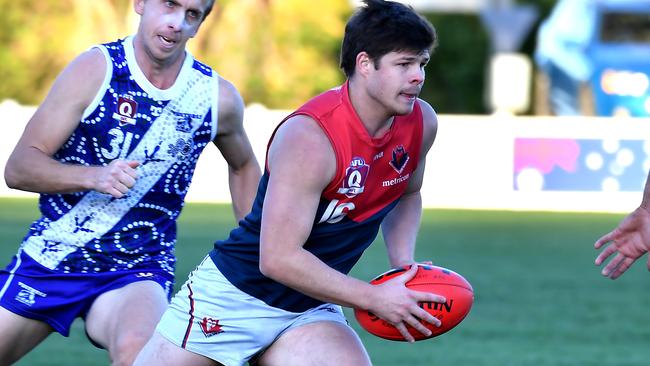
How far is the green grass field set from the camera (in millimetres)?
7621

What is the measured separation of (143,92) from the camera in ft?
16.5

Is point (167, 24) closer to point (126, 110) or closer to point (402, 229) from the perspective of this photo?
point (126, 110)

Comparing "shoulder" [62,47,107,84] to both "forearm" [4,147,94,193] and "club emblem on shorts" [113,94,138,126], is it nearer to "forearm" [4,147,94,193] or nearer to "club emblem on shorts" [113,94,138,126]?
"club emblem on shorts" [113,94,138,126]

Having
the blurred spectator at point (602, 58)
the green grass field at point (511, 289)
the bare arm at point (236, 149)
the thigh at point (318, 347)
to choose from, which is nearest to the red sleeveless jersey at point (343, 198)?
the thigh at point (318, 347)

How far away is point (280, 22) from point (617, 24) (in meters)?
11.8

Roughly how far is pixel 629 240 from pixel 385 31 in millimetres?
1537

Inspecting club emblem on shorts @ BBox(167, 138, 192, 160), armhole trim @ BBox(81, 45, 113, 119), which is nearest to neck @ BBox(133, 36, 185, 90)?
armhole trim @ BBox(81, 45, 113, 119)

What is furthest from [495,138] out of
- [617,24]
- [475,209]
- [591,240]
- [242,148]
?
[242,148]

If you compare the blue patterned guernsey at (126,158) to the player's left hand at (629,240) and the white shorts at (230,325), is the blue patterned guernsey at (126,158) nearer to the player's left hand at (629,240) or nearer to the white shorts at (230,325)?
the white shorts at (230,325)

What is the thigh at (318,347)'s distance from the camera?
443 centimetres

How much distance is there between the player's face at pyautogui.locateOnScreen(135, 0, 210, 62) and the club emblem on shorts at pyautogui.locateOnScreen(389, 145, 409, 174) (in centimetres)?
98

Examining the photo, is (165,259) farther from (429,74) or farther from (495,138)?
(429,74)

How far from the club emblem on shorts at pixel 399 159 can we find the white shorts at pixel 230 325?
0.57m

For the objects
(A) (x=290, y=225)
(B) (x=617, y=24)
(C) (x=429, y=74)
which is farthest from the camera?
(C) (x=429, y=74)
